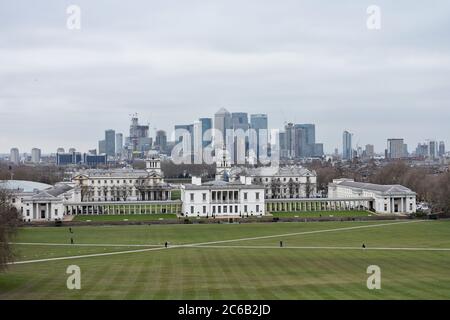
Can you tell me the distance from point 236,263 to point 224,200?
2102 inches

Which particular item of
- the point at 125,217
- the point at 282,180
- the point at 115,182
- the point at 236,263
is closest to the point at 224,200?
the point at 125,217

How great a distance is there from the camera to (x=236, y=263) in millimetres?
45188

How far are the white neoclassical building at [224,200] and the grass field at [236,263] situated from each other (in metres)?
21.9

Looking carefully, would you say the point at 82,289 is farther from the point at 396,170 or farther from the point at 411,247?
the point at 396,170

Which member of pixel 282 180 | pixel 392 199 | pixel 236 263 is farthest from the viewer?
pixel 282 180

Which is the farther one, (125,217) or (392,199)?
(392,199)

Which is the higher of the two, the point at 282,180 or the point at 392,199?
the point at 282,180

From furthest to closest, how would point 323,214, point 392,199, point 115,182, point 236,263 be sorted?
1. point 115,182
2. point 392,199
3. point 323,214
4. point 236,263

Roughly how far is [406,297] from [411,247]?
2283 cm

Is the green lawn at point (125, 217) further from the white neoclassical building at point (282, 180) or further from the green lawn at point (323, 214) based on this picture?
the white neoclassical building at point (282, 180)

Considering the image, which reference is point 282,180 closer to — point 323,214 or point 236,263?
point 323,214

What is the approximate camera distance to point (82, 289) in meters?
34.3

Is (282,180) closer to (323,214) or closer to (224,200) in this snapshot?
(224,200)

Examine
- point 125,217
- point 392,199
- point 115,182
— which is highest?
point 115,182
